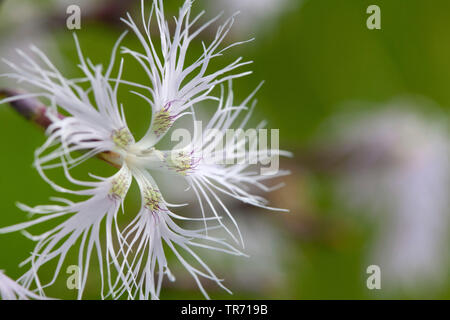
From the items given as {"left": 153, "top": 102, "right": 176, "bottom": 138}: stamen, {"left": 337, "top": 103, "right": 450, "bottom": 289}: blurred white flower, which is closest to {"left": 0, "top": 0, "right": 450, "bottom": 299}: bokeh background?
{"left": 337, "top": 103, "right": 450, "bottom": 289}: blurred white flower

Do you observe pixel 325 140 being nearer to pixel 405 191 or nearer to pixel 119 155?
pixel 405 191

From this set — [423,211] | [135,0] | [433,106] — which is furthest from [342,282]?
[135,0]

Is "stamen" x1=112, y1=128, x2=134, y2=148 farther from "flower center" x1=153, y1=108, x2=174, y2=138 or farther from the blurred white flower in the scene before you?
the blurred white flower

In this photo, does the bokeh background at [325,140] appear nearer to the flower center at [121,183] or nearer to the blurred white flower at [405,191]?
the blurred white flower at [405,191]

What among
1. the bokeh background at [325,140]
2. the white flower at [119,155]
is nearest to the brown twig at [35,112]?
the white flower at [119,155]

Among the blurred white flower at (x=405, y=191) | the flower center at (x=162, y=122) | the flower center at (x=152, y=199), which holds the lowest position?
the flower center at (x=152, y=199)

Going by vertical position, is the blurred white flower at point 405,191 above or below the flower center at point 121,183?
above
